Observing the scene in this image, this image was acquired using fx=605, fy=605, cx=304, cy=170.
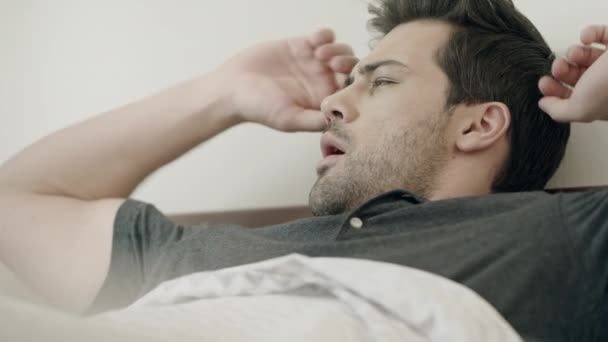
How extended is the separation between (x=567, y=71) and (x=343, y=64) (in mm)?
381

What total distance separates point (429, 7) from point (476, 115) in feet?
0.71

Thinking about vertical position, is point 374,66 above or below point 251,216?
above

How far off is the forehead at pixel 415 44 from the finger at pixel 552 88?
0.17 metres

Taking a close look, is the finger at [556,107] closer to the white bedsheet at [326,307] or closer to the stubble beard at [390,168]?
the stubble beard at [390,168]

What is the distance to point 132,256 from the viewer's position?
3.05ft

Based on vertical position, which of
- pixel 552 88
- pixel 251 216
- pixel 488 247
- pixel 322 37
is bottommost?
pixel 251 216

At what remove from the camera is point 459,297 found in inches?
23.3

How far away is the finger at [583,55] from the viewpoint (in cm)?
92

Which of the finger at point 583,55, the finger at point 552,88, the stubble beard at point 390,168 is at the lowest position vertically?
the stubble beard at point 390,168

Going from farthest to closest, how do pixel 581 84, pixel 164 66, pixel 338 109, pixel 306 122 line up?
pixel 164 66
pixel 306 122
pixel 338 109
pixel 581 84

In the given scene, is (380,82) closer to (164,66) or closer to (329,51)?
(329,51)

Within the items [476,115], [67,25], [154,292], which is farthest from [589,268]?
[67,25]

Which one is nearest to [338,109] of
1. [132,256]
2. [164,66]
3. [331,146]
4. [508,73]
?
[331,146]

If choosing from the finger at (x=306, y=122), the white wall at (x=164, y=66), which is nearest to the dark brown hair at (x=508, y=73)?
the white wall at (x=164, y=66)
